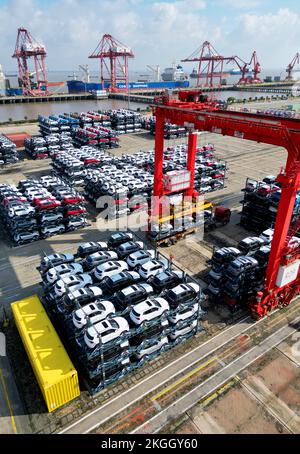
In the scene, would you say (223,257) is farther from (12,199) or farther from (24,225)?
(12,199)

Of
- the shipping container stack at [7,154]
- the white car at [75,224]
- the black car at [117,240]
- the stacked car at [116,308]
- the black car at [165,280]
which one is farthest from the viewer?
the shipping container stack at [7,154]

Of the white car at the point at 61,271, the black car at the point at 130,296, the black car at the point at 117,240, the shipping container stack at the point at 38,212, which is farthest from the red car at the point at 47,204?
the black car at the point at 130,296

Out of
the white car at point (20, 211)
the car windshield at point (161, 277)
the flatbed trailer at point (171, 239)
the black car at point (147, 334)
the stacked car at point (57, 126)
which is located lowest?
the flatbed trailer at point (171, 239)

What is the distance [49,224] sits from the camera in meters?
29.9

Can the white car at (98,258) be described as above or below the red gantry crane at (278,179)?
below

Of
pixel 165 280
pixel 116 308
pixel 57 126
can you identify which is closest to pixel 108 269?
pixel 116 308

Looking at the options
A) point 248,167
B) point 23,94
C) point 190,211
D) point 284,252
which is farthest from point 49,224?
point 23,94

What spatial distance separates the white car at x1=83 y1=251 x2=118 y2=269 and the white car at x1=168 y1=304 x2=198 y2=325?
282 inches

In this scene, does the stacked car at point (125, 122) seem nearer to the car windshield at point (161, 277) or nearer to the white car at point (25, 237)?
the white car at point (25, 237)

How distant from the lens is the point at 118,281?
20.1 m

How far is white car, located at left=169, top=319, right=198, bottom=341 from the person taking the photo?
60.3 ft

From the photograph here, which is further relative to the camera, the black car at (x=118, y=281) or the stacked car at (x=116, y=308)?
the black car at (x=118, y=281)

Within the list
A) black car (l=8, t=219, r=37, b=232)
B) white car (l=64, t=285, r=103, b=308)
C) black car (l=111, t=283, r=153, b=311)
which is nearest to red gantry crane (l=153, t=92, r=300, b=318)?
black car (l=111, t=283, r=153, b=311)

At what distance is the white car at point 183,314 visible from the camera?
18016 millimetres
